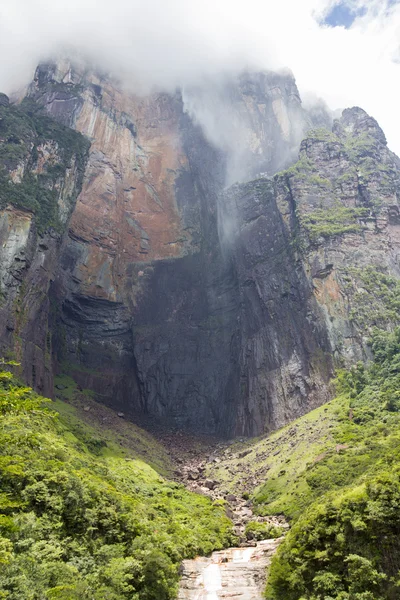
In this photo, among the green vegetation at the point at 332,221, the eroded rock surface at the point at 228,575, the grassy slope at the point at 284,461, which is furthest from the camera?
the green vegetation at the point at 332,221

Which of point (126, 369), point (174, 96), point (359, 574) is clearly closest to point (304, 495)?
point (359, 574)

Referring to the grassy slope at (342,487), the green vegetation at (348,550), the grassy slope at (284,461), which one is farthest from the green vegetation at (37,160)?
the green vegetation at (348,550)

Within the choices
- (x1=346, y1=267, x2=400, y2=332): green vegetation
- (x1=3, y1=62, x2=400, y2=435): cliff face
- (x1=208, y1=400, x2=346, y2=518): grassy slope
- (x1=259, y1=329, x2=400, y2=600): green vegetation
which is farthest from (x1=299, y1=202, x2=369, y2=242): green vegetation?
(x1=259, y1=329, x2=400, y2=600): green vegetation

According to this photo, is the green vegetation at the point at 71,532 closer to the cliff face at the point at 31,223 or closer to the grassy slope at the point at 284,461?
the grassy slope at the point at 284,461

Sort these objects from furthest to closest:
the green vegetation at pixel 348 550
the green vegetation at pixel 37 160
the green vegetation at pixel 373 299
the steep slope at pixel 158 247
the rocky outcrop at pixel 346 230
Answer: the steep slope at pixel 158 247, the green vegetation at pixel 37 160, the rocky outcrop at pixel 346 230, the green vegetation at pixel 373 299, the green vegetation at pixel 348 550

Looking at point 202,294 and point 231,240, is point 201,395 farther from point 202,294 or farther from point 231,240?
point 231,240

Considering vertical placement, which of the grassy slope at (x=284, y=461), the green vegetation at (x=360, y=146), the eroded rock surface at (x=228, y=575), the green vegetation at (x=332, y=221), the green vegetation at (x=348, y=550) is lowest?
the eroded rock surface at (x=228, y=575)

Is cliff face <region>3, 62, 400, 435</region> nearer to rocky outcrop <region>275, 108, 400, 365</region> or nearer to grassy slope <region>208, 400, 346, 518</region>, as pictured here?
rocky outcrop <region>275, 108, 400, 365</region>
